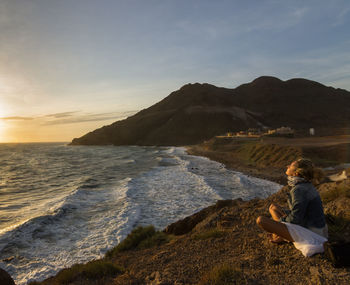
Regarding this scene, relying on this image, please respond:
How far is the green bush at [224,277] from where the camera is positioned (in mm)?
3934

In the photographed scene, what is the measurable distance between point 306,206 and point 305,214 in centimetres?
20

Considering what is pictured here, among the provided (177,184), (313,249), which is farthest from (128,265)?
(177,184)

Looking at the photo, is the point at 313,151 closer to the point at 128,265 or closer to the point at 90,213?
the point at 90,213

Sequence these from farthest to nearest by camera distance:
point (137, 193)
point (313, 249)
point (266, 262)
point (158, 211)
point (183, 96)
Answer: point (183, 96), point (137, 193), point (158, 211), point (266, 262), point (313, 249)

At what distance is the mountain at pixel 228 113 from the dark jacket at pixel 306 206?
402 ft

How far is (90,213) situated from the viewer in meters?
13.4

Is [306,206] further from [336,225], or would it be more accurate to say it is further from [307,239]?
[336,225]

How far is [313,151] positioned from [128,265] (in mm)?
26739

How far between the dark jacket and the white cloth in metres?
0.10

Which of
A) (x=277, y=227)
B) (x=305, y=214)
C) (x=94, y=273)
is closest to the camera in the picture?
(x=305, y=214)

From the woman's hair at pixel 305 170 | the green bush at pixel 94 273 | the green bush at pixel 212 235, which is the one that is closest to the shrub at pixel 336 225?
the woman's hair at pixel 305 170

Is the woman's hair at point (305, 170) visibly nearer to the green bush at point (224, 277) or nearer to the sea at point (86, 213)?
the green bush at point (224, 277)

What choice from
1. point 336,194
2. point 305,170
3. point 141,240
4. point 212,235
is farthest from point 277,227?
point 141,240

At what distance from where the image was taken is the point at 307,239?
13.8ft
